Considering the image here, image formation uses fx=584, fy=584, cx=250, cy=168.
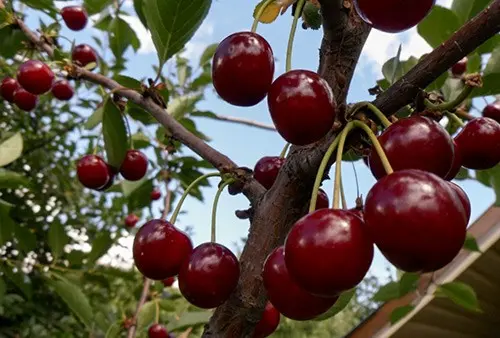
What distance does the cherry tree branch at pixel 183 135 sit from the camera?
92cm

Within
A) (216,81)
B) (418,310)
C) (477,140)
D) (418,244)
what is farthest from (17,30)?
(418,310)

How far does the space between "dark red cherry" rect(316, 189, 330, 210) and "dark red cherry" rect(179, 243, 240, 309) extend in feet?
0.48

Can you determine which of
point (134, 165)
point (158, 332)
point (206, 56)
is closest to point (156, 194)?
point (206, 56)

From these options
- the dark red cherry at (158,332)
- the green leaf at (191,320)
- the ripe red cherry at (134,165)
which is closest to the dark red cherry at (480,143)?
the ripe red cherry at (134,165)

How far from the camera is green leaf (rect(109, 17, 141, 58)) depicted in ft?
8.94

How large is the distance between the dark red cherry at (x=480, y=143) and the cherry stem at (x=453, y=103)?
0.19 metres

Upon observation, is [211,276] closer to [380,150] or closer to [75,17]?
[380,150]

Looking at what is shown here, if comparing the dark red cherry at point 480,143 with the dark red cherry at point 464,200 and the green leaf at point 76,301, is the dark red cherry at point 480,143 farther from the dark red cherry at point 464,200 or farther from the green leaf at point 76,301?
the green leaf at point 76,301

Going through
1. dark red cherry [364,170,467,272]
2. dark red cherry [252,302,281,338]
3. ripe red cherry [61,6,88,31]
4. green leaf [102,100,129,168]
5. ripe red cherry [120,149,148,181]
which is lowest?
dark red cherry [364,170,467,272]

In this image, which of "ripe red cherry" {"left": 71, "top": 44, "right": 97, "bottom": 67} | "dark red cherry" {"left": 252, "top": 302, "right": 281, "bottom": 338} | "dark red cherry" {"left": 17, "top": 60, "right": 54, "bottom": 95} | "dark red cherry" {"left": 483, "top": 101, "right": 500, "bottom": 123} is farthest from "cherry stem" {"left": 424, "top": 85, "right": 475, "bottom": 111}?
"ripe red cherry" {"left": 71, "top": 44, "right": 97, "bottom": 67}

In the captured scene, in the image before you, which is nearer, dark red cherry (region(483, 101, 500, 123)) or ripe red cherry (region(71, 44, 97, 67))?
dark red cherry (region(483, 101, 500, 123))

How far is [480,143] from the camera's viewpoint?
2.84 feet

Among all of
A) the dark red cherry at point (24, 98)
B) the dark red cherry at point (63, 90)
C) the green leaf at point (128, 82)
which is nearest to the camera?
the green leaf at point (128, 82)

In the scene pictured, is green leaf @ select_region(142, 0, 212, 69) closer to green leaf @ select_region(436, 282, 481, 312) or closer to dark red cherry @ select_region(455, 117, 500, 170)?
dark red cherry @ select_region(455, 117, 500, 170)
